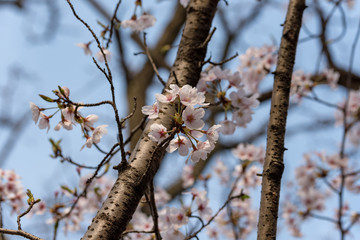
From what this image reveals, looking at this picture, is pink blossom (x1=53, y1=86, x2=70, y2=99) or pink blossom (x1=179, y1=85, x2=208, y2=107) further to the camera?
pink blossom (x1=53, y1=86, x2=70, y2=99)

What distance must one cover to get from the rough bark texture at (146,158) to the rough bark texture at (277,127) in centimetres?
30

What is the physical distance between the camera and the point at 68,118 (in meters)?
1.12

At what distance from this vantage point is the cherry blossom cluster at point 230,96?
4.77ft

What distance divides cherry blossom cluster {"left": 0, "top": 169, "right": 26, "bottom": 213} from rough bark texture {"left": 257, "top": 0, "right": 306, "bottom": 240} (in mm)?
1564

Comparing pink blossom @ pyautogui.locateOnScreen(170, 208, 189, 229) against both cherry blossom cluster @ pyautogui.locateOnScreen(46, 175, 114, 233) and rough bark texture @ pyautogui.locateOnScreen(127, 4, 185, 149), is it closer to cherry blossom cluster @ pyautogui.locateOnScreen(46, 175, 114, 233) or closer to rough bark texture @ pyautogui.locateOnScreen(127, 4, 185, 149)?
cherry blossom cluster @ pyautogui.locateOnScreen(46, 175, 114, 233)

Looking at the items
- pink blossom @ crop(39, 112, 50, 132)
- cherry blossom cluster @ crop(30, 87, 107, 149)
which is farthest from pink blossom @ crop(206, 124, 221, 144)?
pink blossom @ crop(39, 112, 50, 132)

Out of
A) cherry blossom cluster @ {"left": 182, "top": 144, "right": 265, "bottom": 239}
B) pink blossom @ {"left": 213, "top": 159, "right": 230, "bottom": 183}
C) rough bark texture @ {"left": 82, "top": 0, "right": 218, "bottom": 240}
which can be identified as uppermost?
pink blossom @ {"left": 213, "top": 159, "right": 230, "bottom": 183}

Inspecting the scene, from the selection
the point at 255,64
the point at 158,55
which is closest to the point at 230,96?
the point at 255,64

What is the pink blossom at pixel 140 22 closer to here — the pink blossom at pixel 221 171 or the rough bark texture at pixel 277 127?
the rough bark texture at pixel 277 127

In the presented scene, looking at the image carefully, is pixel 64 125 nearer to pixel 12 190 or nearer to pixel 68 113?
pixel 68 113

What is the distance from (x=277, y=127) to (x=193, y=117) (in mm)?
339

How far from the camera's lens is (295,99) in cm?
255

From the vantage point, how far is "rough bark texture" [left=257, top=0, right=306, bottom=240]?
37.5 inches

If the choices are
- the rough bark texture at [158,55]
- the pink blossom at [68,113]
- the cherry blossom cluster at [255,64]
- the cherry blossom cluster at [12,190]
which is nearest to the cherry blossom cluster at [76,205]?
the cherry blossom cluster at [12,190]
